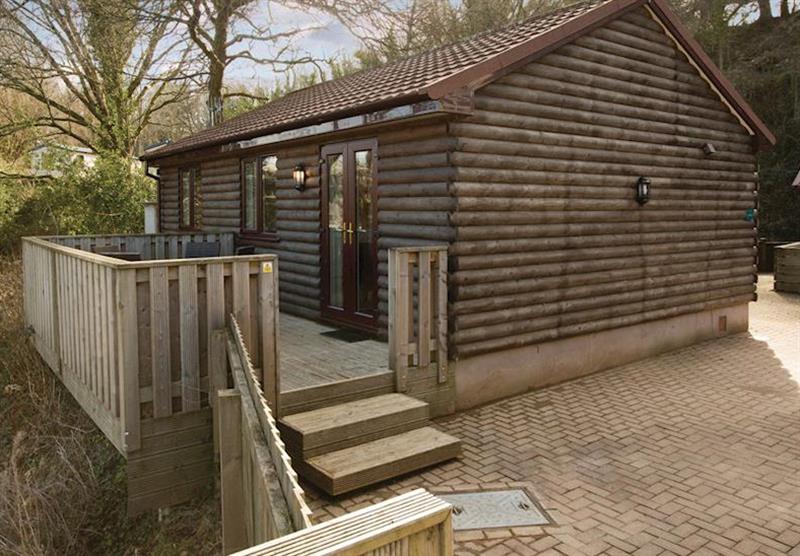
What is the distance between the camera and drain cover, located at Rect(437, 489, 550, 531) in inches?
159

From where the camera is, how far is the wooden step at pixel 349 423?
15.4 ft

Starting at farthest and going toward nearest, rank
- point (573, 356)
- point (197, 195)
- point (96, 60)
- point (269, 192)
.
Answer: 1. point (96, 60)
2. point (197, 195)
3. point (269, 192)
4. point (573, 356)

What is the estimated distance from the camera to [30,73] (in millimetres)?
18000

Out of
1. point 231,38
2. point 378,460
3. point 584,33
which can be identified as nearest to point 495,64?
point 584,33

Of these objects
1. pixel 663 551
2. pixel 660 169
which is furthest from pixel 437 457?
pixel 660 169

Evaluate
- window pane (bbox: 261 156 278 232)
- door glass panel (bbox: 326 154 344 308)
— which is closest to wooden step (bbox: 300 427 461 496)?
door glass panel (bbox: 326 154 344 308)

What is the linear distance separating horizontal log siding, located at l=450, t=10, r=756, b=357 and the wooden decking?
0.87 metres

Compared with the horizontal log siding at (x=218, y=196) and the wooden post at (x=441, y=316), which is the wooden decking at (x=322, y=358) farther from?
the horizontal log siding at (x=218, y=196)

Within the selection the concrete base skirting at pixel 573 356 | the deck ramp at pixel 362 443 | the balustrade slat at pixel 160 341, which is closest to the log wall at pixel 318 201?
the concrete base skirting at pixel 573 356

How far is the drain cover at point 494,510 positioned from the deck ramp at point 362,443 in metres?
0.50

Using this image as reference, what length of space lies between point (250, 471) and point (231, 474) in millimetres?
341

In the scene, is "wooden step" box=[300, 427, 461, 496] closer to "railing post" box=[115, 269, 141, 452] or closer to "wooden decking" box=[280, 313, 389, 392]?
"wooden decking" box=[280, 313, 389, 392]

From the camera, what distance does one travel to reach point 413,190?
262 inches

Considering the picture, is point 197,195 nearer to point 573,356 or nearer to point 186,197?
point 186,197
